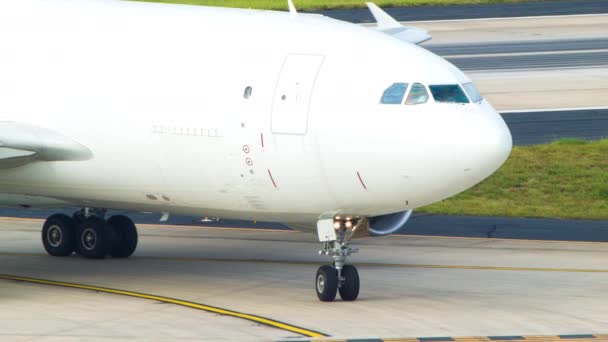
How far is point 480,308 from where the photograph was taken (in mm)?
26016

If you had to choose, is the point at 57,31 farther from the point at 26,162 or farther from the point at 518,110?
the point at 518,110

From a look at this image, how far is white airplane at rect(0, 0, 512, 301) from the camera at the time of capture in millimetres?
24719

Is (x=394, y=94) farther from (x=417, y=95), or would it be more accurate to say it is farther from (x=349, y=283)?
(x=349, y=283)

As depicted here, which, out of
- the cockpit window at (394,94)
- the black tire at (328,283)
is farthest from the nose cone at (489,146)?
the black tire at (328,283)

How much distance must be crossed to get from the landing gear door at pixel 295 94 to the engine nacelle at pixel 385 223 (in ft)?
9.20

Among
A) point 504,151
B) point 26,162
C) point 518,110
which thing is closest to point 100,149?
point 26,162

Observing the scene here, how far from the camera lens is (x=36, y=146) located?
91.8 ft

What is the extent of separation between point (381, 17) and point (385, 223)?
29.5 feet

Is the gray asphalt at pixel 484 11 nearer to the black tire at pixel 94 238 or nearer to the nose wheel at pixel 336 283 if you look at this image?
the black tire at pixel 94 238

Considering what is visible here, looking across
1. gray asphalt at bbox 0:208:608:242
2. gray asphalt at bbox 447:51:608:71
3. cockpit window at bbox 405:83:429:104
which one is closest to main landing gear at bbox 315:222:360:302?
cockpit window at bbox 405:83:429:104

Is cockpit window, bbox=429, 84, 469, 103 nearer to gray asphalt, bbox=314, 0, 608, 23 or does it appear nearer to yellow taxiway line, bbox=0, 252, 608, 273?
yellow taxiway line, bbox=0, 252, 608, 273

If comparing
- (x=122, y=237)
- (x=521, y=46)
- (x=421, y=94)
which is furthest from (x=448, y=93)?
(x=521, y=46)

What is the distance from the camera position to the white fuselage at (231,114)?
24656 millimetres

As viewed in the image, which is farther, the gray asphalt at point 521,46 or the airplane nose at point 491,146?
the gray asphalt at point 521,46
